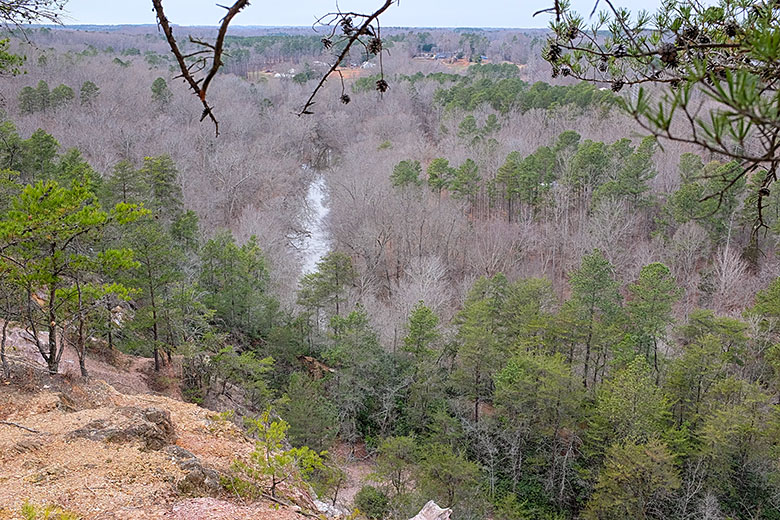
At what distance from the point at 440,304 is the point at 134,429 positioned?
15.9 meters

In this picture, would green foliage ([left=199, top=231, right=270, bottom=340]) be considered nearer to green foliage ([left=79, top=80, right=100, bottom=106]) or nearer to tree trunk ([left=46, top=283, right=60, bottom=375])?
tree trunk ([left=46, top=283, right=60, bottom=375])

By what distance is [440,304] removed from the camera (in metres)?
21.7

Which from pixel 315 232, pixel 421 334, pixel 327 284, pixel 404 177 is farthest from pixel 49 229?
pixel 315 232

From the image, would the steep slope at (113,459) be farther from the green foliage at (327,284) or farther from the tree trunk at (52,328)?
the green foliage at (327,284)

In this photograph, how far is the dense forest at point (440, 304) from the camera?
38.7 feet

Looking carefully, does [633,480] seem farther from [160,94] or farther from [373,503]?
[160,94]

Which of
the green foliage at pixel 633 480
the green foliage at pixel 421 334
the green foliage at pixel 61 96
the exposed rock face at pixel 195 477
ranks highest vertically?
the green foliage at pixel 61 96

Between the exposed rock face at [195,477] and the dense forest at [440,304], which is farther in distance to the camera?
the dense forest at [440,304]

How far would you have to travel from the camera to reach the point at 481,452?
15.7m

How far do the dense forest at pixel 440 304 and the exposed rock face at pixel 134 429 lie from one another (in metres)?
1.26

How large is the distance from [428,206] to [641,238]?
10991 millimetres

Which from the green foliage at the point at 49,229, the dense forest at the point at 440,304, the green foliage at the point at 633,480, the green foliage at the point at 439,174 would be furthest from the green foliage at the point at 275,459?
the green foliage at the point at 439,174

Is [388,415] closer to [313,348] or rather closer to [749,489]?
[313,348]

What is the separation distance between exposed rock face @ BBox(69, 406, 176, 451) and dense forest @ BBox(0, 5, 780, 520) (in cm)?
126
